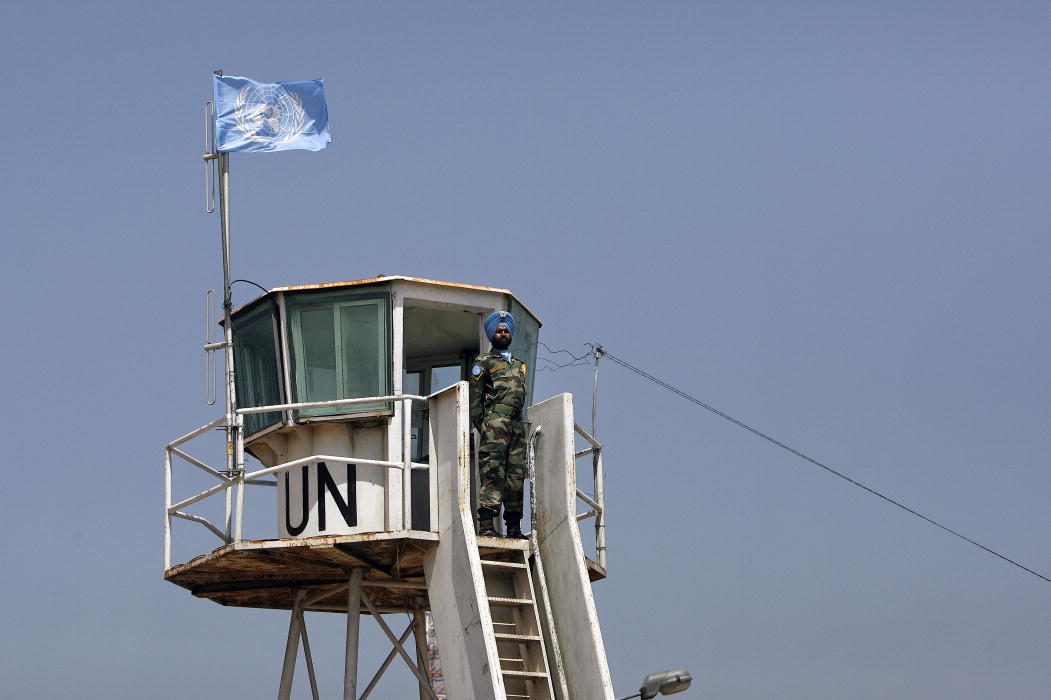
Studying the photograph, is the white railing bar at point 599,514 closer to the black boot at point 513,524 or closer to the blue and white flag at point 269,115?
the black boot at point 513,524

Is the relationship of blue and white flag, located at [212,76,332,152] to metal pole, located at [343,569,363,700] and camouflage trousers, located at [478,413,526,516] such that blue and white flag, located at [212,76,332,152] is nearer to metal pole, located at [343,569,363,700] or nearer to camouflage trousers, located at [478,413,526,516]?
camouflage trousers, located at [478,413,526,516]

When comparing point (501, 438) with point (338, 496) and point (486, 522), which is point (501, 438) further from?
point (338, 496)

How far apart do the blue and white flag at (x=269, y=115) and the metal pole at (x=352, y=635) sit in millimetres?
6483

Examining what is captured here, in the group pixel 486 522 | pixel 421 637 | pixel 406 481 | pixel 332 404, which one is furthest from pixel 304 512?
pixel 421 637

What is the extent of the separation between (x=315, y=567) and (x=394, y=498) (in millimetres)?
1473

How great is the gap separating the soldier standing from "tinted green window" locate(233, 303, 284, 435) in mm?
3088

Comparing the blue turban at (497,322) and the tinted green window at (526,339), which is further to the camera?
the tinted green window at (526,339)

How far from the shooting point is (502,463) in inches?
762

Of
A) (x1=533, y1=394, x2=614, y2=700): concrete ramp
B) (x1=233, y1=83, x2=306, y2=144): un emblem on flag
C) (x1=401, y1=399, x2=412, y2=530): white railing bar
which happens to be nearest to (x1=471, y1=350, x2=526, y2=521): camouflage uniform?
(x1=533, y1=394, x2=614, y2=700): concrete ramp

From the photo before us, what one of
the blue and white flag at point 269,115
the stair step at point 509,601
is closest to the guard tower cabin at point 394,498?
the stair step at point 509,601

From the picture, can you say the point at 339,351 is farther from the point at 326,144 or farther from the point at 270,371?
the point at 326,144

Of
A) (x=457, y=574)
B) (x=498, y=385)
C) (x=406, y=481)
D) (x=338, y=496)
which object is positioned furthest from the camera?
(x=338, y=496)

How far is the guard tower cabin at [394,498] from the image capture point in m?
18.0

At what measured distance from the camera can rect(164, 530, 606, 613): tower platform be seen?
18797 millimetres
